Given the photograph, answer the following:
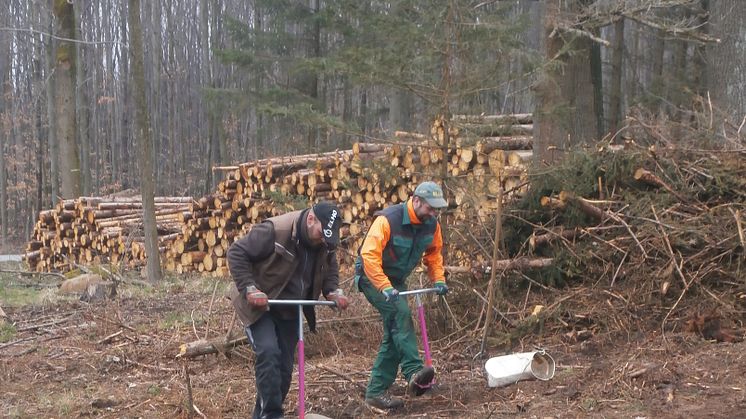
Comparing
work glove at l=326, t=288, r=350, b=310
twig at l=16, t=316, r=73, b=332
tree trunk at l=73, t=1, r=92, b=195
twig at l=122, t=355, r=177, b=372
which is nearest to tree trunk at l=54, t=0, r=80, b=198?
tree trunk at l=73, t=1, r=92, b=195

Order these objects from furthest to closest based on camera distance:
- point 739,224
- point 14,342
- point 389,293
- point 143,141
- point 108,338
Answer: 1. point 143,141
2. point 14,342
3. point 108,338
4. point 739,224
5. point 389,293

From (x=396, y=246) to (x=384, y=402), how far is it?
3.98 ft

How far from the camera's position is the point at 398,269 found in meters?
6.79

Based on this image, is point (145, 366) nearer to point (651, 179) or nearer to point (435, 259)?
point (435, 259)

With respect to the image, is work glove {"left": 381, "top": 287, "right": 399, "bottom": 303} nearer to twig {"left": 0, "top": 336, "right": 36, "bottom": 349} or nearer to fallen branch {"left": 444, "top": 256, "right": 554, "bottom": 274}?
fallen branch {"left": 444, "top": 256, "right": 554, "bottom": 274}

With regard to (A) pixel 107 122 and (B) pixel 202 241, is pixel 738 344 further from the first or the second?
(A) pixel 107 122

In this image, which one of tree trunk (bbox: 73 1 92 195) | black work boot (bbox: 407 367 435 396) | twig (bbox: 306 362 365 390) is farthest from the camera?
tree trunk (bbox: 73 1 92 195)

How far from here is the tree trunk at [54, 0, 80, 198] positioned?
20391mm

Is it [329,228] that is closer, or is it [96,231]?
[329,228]

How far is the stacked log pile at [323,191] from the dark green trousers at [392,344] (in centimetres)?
254

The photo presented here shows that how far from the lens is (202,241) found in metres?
16.1

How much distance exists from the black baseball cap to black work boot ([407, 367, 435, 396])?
1.52 m

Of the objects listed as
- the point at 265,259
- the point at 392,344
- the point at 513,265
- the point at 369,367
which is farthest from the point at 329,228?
the point at 513,265

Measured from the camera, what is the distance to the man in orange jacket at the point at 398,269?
6.44 meters
